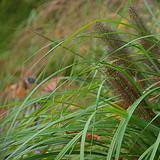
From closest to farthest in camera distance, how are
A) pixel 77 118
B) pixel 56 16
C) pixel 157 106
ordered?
1. pixel 77 118
2. pixel 157 106
3. pixel 56 16

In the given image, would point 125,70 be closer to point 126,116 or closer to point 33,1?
point 126,116

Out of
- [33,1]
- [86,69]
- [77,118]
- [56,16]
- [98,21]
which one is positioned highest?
[33,1]

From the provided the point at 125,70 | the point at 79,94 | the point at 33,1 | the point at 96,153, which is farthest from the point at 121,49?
the point at 33,1

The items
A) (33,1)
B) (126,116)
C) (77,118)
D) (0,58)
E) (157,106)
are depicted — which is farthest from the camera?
(33,1)

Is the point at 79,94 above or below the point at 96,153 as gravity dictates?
above

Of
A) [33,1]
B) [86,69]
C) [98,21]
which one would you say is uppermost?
[33,1]

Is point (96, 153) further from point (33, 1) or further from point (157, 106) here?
point (33, 1)

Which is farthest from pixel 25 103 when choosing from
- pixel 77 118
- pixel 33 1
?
pixel 33 1

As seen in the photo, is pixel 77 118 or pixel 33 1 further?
pixel 33 1

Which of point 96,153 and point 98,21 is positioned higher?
point 98,21
